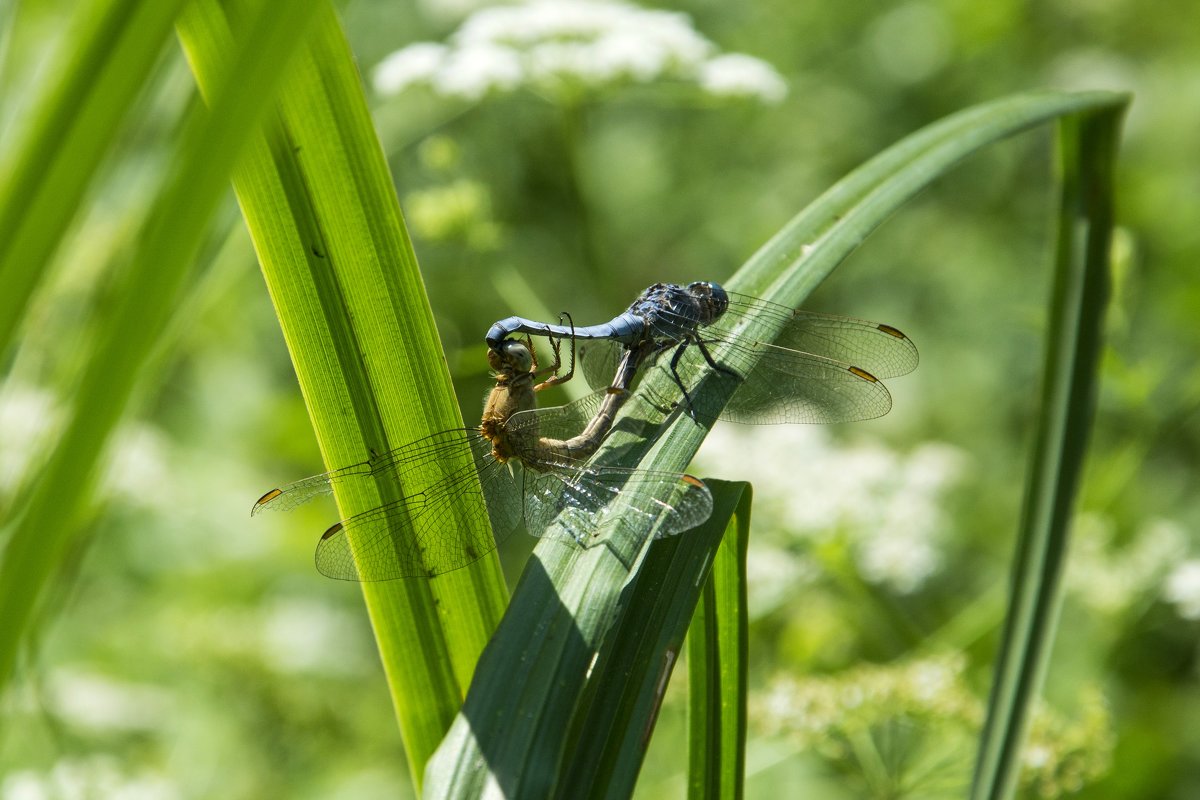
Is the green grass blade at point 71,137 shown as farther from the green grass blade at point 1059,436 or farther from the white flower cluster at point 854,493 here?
the white flower cluster at point 854,493

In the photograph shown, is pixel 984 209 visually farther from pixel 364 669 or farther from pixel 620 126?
pixel 364 669

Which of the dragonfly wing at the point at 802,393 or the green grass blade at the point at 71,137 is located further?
the dragonfly wing at the point at 802,393

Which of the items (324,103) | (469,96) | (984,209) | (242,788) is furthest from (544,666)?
(984,209)

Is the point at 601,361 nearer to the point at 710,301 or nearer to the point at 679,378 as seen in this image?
the point at 710,301

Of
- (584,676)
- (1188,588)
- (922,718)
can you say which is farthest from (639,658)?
(1188,588)

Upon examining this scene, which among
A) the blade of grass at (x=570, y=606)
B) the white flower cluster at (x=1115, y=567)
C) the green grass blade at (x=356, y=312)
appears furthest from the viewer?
the white flower cluster at (x=1115, y=567)

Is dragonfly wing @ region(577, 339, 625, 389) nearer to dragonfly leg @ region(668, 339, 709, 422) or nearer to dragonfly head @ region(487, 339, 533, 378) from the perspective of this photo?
dragonfly head @ region(487, 339, 533, 378)

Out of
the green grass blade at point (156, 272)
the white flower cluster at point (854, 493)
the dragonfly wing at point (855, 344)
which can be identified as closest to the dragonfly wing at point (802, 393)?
the dragonfly wing at point (855, 344)
